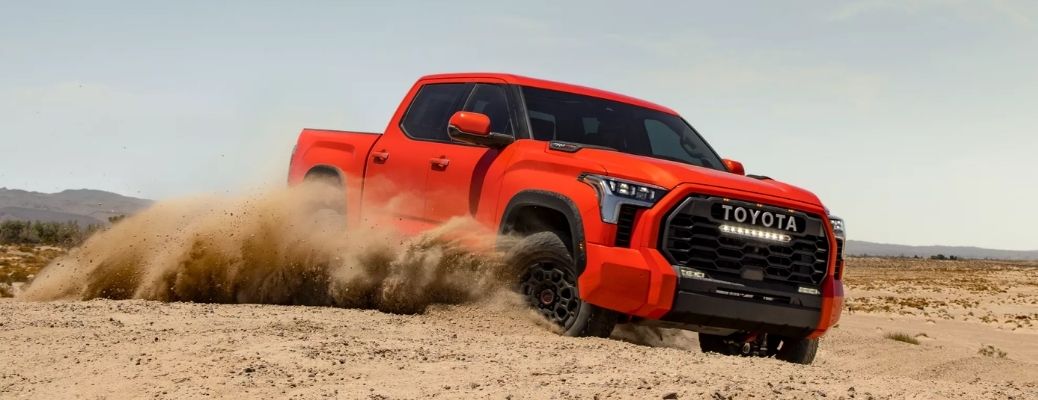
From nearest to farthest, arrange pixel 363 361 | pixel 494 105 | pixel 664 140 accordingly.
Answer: pixel 363 361 < pixel 494 105 < pixel 664 140

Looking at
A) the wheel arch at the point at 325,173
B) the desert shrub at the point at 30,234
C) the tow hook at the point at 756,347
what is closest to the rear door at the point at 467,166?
the wheel arch at the point at 325,173

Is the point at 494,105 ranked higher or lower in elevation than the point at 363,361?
higher

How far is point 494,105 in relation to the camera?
A: 25.4 ft

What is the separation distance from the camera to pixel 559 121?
7.52 m

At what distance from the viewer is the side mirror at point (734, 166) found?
26.5 feet

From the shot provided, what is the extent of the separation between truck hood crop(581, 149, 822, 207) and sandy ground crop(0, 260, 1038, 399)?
105 cm

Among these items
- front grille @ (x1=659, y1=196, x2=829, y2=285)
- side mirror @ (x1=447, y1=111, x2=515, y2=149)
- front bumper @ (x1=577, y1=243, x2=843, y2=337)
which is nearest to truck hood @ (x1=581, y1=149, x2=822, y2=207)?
front grille @ (x1=659, y1=196, x2=829, y2=285)

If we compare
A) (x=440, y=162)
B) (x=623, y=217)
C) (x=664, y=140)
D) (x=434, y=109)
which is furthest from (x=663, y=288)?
(x=434, y=109)

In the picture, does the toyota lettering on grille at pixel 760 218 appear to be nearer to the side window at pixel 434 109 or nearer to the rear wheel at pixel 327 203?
the side window at pixel 434 109

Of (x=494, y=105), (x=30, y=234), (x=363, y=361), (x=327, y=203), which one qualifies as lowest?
(x=30, y=234)

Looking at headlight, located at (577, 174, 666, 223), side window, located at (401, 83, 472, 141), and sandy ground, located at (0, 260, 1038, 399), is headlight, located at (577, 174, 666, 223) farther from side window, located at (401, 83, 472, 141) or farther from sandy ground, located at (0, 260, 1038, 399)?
side window, located at (401, 83, 472, 141)

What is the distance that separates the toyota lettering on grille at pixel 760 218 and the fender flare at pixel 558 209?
91cm

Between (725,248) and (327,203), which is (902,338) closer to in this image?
(725,248)

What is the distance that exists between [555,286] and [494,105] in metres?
1.74
